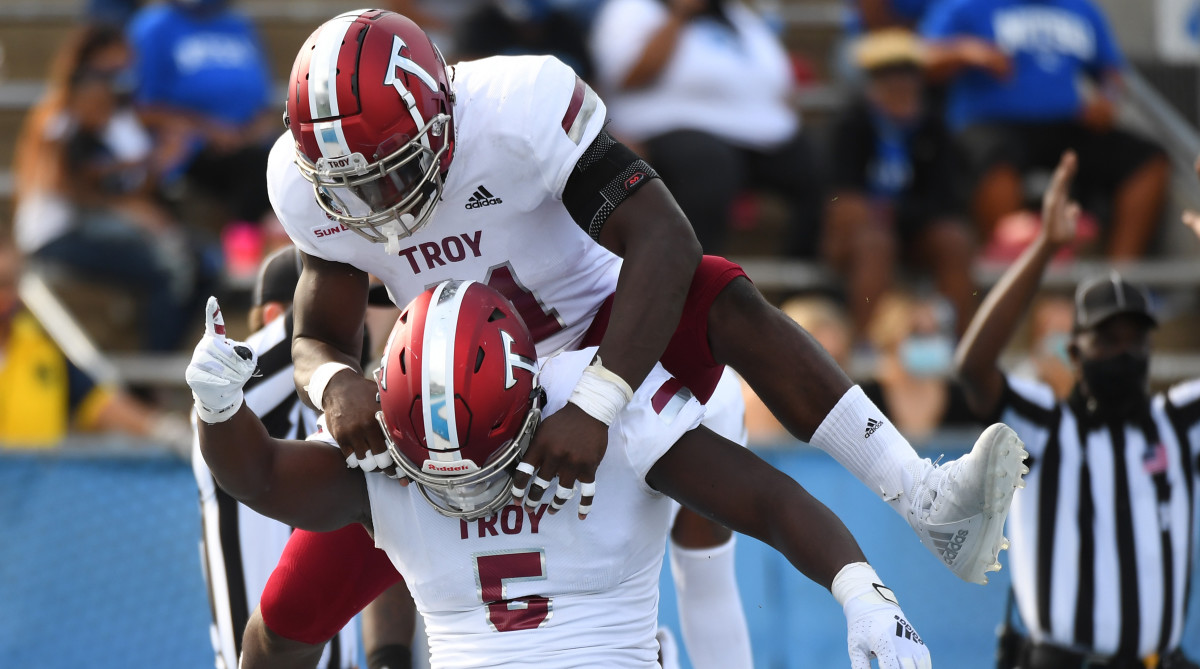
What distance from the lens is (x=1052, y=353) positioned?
6.38 meters

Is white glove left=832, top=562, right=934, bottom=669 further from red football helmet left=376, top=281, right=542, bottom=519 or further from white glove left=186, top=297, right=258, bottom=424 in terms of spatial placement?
white glove left=186, top=297, right=258, bottom=424

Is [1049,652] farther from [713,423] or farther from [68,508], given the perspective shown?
[68,508]

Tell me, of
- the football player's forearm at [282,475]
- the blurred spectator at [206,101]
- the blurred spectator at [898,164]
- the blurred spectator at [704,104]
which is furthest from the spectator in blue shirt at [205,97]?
the football player's forearm at [282,475]

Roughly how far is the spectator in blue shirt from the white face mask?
313cm

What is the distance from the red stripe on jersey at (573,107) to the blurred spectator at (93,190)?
12.8ft

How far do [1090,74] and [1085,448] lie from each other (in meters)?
3.75

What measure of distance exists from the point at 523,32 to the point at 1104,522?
11.5ft

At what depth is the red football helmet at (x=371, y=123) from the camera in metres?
2.84

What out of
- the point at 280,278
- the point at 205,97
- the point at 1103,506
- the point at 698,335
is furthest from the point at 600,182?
the point at 205,97

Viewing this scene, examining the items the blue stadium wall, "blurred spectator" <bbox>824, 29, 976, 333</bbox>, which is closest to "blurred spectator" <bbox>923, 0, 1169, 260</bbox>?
"blurred spectator" <bbox>824, 29, 976, 333</bbox>

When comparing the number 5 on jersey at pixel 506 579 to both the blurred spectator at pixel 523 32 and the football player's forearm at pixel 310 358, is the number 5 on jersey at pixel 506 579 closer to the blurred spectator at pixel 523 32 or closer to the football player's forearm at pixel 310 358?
the football player's forearm at pixel 310 358

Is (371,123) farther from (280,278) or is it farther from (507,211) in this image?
(280,278)

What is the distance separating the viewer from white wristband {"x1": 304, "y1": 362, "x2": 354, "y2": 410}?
3.01 meters

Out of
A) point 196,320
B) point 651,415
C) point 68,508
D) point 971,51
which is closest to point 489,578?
point 651,415
